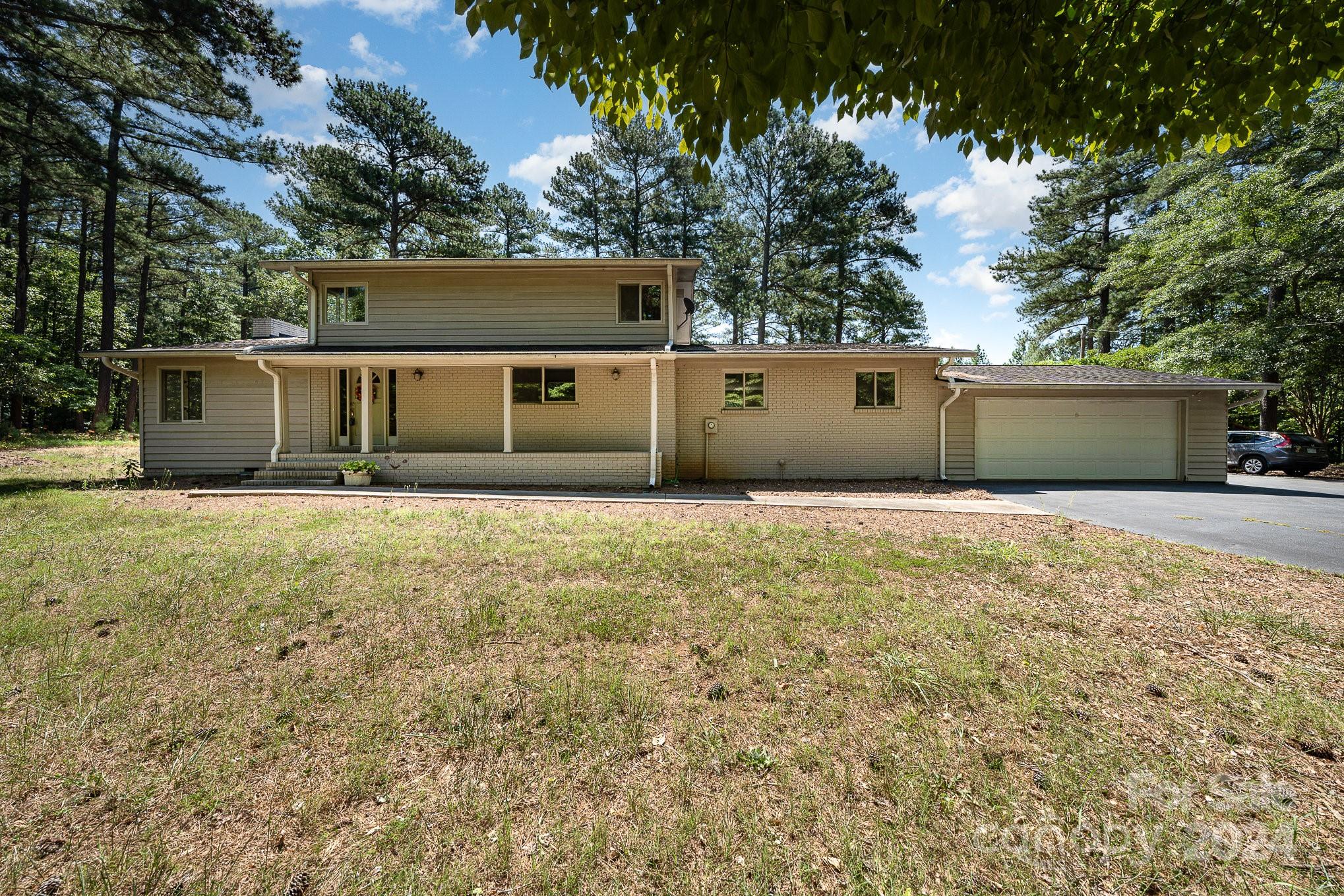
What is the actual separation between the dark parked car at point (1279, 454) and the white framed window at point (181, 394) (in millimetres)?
29340

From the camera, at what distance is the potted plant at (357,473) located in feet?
36.3

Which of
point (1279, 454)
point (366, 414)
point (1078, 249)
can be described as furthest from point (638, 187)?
point (1279, 454)

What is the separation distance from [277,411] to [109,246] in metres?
18.3

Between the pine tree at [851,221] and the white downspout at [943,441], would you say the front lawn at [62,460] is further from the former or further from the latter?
the pine tree at [851,221]

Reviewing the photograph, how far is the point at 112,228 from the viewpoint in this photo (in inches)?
837

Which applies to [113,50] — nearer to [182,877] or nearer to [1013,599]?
[182,877]

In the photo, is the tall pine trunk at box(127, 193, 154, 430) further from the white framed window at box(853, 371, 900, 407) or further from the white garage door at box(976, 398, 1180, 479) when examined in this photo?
the white garage door at box(976, 398, 1180, 479)

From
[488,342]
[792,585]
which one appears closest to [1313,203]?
[792,585]

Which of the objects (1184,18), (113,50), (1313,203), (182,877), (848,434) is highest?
(113,50)

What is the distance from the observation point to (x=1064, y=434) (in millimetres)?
13227

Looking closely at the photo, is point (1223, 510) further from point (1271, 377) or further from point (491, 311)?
point (1271, 377)

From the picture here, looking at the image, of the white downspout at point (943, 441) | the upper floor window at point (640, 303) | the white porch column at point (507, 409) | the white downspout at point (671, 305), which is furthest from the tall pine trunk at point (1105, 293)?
the white porch column at point (507, 409)

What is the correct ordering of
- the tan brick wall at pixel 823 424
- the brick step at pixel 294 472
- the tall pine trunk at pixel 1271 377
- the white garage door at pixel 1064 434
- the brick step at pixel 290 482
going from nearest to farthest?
1. the brick step at pixel 290 482
2. the brick step at pixel 294 472
3. the tan brick wall at pixel 823 424
4. the white garage door at pixel 1064 434
5. the tall pine trunk at pixel 1271 377

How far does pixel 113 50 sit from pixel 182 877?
82.4 feet
